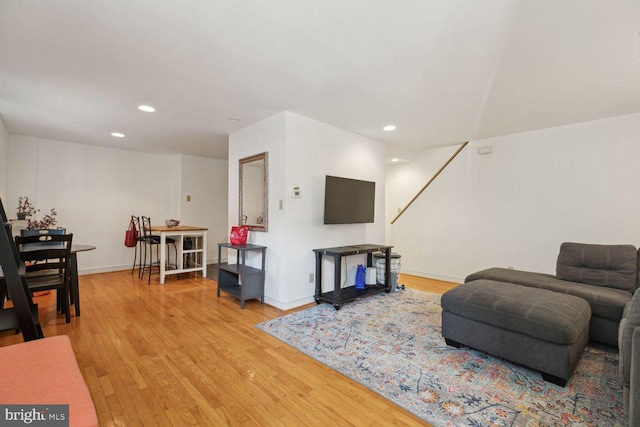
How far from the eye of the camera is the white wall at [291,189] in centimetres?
349

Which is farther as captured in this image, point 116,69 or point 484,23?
point 116,69

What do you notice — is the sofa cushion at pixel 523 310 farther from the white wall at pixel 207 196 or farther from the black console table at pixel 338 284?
the white wall at pixel 207 196

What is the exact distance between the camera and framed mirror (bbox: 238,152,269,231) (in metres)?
3.72

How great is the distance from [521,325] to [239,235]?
10.3 ft

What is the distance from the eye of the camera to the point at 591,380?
2018 mm

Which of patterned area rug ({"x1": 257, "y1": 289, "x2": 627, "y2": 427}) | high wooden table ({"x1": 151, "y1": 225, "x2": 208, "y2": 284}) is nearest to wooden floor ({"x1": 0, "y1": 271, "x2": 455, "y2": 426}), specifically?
patterned area rug ({"x1": 257, "y1": 289, "x2": 627, "y2": 427})

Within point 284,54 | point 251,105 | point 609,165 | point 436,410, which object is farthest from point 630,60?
point 251,105

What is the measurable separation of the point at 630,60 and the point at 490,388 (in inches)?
109

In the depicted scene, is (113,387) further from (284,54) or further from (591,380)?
(591,380)

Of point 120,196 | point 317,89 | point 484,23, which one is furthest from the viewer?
point 120,196

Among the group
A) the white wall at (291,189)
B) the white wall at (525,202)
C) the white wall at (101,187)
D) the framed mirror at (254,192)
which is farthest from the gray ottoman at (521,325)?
the white wall at (101,187)

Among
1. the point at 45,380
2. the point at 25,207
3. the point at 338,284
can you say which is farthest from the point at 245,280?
the point at 25,207

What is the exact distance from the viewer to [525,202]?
4230 millimetres

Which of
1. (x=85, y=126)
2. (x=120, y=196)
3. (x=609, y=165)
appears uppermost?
(x=85, y=126)
